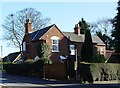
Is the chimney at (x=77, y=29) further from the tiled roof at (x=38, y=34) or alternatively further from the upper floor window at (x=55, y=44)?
the upper floor window at (x=55, y=44)

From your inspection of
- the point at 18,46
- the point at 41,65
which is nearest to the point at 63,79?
the point at 41,65

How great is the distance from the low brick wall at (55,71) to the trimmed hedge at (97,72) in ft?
9.72

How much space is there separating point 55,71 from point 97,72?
6.83 meters

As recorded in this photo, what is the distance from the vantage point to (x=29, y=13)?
73.8 metres

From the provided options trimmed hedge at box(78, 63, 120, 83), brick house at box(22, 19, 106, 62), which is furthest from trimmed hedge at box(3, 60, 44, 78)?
trimmed hedge at box(78, 63, 120, 83)

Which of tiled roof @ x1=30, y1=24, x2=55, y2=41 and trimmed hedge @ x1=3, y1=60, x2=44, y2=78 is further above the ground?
tiled roof @ x1=30, y1=24, x2=55, y2=41

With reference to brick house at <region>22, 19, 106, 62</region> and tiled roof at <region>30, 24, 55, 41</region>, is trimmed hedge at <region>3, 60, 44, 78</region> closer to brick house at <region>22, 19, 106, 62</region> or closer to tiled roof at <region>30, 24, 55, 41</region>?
brick house at <region>22, 19, 106, 62</region>

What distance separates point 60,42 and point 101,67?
65.3 ft

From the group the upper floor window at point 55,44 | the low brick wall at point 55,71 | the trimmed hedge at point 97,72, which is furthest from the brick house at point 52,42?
the trimmed hedge at point 97,72

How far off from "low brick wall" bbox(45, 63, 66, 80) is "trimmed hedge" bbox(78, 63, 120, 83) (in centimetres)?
296

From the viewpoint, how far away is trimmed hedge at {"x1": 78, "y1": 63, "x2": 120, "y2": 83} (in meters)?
31.7

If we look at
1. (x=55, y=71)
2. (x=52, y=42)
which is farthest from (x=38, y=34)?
(x=55, y=71)

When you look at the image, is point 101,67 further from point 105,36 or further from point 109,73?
point 105,36

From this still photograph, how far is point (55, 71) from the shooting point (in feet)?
122
